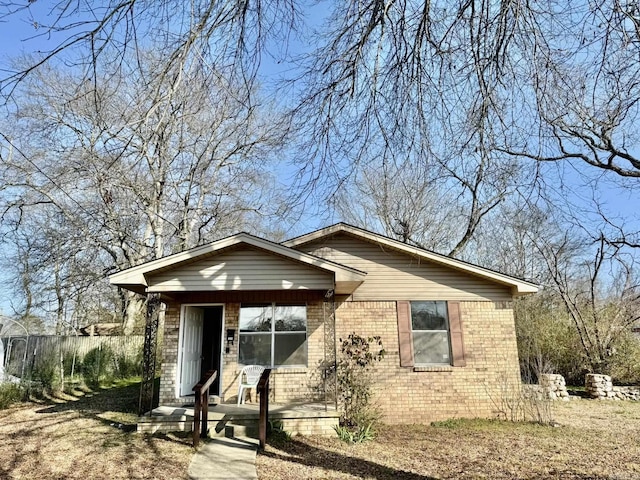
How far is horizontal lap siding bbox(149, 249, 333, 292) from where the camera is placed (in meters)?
8.70

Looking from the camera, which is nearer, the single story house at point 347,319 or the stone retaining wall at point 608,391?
the single story house at point 347,319

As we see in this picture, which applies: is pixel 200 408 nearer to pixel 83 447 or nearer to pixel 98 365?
pixel 83 447

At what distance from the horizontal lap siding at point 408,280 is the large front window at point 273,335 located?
1.64 metres

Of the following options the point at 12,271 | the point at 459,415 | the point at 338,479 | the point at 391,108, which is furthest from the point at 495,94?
the point at 12,271

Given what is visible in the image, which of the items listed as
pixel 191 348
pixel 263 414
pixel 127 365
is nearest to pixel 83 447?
pixel 263 414

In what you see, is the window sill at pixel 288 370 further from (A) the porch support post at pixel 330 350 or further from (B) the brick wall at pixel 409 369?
(A) the porch support post at pixel 330 350

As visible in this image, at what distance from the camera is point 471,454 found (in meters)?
7.14

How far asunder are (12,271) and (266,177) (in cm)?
1242

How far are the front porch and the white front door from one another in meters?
1.18

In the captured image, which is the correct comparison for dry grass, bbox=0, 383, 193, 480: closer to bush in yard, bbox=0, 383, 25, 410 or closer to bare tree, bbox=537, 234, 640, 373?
bush in yard, bbox=0, 383, 25, 410

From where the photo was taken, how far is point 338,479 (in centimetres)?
586

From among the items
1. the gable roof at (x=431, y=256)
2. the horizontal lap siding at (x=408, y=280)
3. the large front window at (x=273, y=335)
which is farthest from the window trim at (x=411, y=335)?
the large front window at (x=273, y=335)

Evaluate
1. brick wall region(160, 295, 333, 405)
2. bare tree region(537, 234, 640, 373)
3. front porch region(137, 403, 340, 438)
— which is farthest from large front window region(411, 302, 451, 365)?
bare tree region(537, 234, 640, 373)

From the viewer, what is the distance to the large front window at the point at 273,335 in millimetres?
9781
